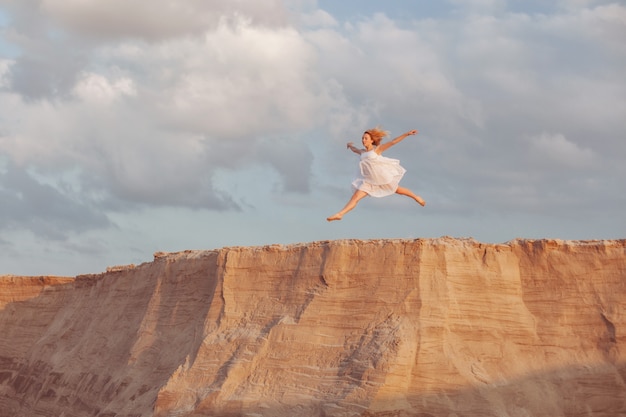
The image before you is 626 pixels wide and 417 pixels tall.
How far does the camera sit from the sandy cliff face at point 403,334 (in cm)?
1980

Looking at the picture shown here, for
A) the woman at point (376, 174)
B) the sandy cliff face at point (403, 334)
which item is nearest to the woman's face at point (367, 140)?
the woman at point (376, 174)

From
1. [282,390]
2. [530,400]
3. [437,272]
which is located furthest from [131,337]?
[530,400]

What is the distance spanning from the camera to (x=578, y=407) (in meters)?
20.3

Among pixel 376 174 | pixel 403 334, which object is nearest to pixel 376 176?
pixel 376 174

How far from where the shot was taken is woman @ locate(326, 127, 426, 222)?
787 inches

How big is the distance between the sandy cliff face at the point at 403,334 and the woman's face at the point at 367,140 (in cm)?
224

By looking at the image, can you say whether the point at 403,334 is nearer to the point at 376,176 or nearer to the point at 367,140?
the point at 376,176

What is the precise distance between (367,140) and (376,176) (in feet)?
2.86

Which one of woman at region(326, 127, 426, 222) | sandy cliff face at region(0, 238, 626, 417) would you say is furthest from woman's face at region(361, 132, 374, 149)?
sandy cliff face at region(0, 238, 626, 417)

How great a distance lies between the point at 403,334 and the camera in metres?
20.0

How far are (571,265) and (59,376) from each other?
1583 cm

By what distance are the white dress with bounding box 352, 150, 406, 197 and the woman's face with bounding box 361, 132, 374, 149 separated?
Answer: 0.58 ft

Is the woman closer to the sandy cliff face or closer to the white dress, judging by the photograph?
the white dress

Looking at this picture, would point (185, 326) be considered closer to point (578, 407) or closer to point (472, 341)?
point (472, 341)
